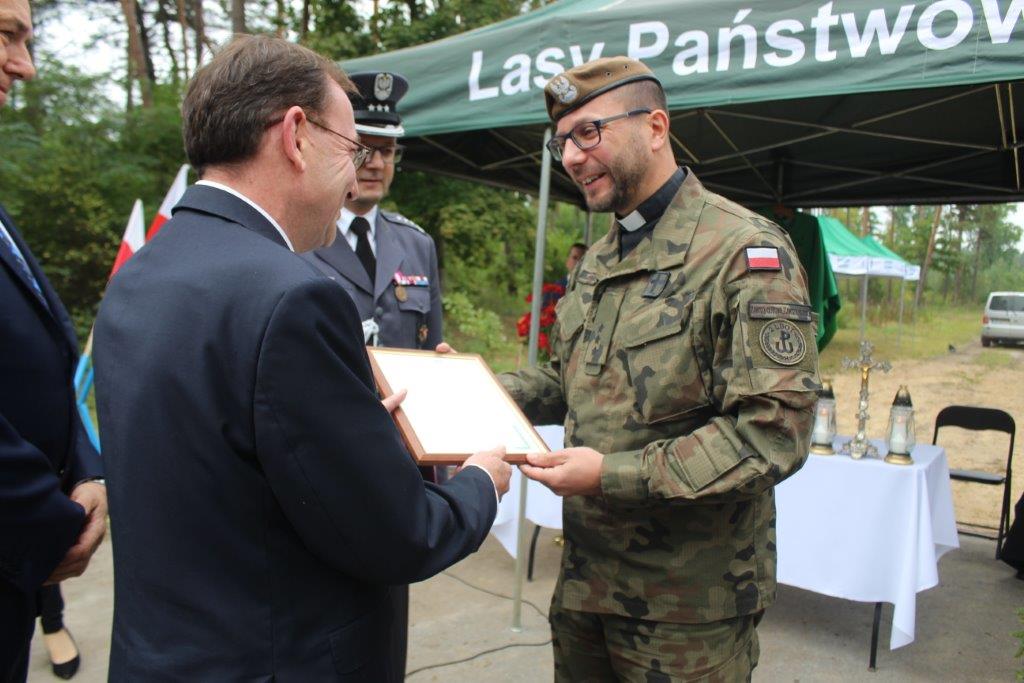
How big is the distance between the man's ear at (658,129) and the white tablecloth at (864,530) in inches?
84.4

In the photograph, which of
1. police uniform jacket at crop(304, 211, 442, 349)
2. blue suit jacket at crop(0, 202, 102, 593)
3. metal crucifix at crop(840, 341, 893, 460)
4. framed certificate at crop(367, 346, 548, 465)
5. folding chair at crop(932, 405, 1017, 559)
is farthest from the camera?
folding chair at crop(932, 405, 1017, 559)

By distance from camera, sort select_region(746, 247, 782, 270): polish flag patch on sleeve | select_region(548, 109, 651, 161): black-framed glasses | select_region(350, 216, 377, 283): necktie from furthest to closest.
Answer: select_region(350, 216, 377, 283): necktie, select_region(548, 109, 651, 161): black-framed glasses, select_region(746, 247, 782, 270): polish flag patch on sleeve

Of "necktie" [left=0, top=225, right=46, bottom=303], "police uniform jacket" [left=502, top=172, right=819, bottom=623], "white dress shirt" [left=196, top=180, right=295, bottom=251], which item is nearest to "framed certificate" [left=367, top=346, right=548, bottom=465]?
"police uniform jacket" [left=502, top=172, right=819, bottom=623]

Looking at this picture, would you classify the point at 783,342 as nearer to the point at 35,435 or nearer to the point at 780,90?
the point at 35,435

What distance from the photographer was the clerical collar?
5.99 feet

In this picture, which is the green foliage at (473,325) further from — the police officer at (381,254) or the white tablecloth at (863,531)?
the police officer at (381,254)

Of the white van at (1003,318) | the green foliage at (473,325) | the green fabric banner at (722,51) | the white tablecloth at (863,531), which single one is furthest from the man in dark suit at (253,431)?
A: the green foliage at (473,325)

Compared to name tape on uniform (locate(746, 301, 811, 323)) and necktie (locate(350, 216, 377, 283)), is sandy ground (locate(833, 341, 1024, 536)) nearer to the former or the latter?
name tape on uniform (locate(746, 301, 811, 323))

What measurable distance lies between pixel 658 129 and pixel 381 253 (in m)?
1.16

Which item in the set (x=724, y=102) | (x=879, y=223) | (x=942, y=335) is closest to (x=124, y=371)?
(x=724, y=102)

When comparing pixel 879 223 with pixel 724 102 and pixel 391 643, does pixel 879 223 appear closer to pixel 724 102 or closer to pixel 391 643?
pixel 724 102

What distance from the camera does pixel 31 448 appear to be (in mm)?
1282

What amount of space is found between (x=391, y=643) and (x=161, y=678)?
0.37 meters

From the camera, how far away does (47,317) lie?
59.9 inches
